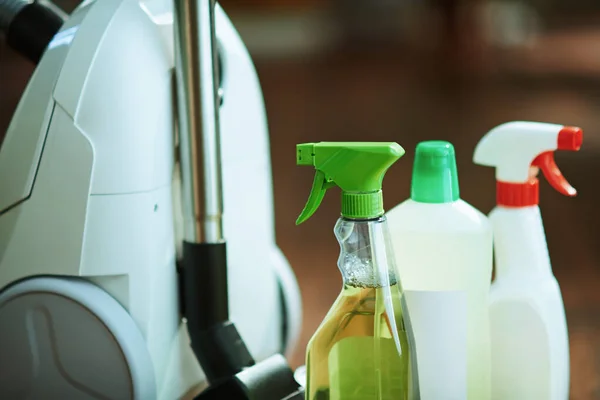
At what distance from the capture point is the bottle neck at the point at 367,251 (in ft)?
1.82

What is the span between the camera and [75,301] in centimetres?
64

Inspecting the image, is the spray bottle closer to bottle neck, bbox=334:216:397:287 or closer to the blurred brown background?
bottle neck, bbox=334:216:397:287

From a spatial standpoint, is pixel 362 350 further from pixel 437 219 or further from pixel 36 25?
pixel 36 25

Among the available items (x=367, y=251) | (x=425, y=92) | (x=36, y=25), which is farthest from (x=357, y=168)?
(x=425, y=92)

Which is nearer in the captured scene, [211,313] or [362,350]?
[362,350]

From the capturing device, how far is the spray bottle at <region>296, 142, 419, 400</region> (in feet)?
1.81

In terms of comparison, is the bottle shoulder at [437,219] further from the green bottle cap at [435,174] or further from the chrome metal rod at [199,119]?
the chrome metal rod at [199,119]

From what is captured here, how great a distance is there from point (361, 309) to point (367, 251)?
0.13ft

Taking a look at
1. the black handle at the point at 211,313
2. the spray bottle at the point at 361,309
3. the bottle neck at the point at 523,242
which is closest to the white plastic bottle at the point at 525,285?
the bottle neck at the point at 523,242

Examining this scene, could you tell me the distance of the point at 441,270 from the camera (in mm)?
615

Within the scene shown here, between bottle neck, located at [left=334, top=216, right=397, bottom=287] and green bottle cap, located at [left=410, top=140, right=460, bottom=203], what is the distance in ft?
0.23

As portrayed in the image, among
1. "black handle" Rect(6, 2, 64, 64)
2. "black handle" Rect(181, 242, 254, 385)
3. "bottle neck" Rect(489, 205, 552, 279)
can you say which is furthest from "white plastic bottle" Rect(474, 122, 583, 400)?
"black handle" Rect(6, 2, 64, 64)

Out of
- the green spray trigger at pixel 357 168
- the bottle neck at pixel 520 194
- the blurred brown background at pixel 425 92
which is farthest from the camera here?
the blurred brown background at pixel 425 92

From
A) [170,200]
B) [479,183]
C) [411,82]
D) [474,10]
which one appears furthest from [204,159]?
[474,10]
